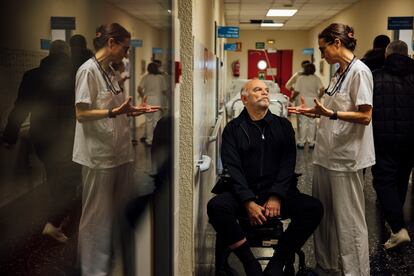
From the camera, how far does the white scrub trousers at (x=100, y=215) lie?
113cm

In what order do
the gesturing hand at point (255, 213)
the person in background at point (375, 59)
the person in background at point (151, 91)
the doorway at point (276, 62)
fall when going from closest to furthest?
the person in background at point (151, 91)
the gesturing hand at point (255, 213)
the person in background at point (375, 59)
the doorway at point (276, 62)

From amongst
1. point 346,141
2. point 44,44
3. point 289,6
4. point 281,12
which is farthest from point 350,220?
point 281,12

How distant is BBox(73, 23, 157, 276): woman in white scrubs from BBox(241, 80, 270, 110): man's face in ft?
5.73

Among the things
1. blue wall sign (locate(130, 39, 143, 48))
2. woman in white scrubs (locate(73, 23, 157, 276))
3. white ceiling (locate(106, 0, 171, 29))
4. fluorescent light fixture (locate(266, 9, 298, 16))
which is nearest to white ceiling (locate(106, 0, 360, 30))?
fluorescent light fixture (locate(266, 9, 298, 16))

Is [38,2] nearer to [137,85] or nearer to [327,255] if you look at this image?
[137,85]

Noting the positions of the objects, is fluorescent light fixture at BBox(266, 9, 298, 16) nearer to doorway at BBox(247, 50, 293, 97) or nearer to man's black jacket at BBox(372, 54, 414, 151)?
doorway at BBox(247, 50, 293, 97)

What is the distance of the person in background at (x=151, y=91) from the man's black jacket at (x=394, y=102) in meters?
2.48

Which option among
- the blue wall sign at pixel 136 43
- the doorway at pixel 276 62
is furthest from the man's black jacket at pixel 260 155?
the doorway at pixel 276 62

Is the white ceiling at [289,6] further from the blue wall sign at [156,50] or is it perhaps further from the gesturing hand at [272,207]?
the blue wall sign at [156,50]

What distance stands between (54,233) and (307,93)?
856 cm

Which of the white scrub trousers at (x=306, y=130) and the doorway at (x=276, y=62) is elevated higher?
the doorway at (x=276, y=62)

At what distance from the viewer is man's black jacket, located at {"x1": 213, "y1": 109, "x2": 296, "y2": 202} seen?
308 centimetres

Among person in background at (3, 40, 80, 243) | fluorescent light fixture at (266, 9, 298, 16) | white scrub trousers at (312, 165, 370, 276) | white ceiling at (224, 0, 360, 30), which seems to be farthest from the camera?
fluorescent light fixture at (266, 9, 298, 16)

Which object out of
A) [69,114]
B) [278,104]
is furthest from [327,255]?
[278,104]
